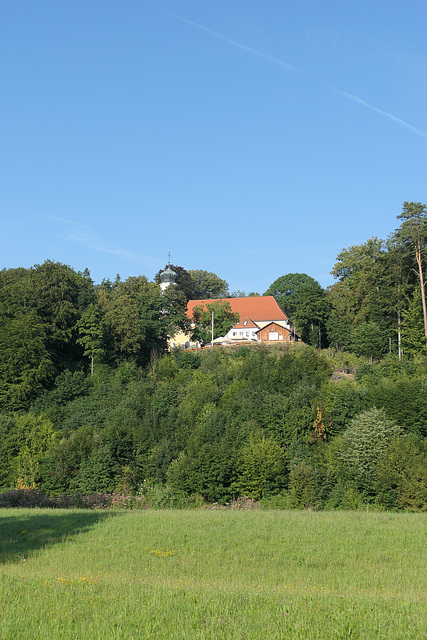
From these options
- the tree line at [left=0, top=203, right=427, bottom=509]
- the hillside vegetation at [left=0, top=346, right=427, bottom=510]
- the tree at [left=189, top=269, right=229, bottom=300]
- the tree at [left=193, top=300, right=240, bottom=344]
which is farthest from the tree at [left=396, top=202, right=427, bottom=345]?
the tree at [left=189, top=269, right=229, bottom=300]

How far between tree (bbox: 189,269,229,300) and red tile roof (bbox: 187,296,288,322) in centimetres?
3321

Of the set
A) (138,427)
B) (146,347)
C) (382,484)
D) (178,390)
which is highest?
(146,347)

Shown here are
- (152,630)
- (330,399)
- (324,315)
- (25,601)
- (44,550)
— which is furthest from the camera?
(324,315)

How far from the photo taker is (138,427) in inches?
2005

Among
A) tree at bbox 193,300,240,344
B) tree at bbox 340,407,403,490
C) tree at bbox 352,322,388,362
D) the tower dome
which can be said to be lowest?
tree at bbox 340,407,403,490

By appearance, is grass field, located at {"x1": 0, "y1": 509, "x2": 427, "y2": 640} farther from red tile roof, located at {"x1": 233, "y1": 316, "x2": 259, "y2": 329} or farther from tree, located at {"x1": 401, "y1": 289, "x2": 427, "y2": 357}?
red tile roof, located at {"x1": 233, "y1": 316, "x2": 259, "y2": 329}

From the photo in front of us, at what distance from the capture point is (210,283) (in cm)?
12950

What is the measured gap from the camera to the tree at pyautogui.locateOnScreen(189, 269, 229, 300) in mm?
128875

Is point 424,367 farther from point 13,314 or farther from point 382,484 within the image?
point 13,314

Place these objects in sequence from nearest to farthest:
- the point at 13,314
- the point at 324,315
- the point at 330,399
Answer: the point at 330,399 < the point at 13,314 < the point at 324,315

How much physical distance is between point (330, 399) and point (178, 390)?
15257mm

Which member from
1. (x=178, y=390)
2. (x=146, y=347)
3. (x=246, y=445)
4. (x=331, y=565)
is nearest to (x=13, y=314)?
(x=146, y=347)

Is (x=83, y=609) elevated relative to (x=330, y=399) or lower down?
lower down

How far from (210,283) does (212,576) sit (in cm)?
11611
